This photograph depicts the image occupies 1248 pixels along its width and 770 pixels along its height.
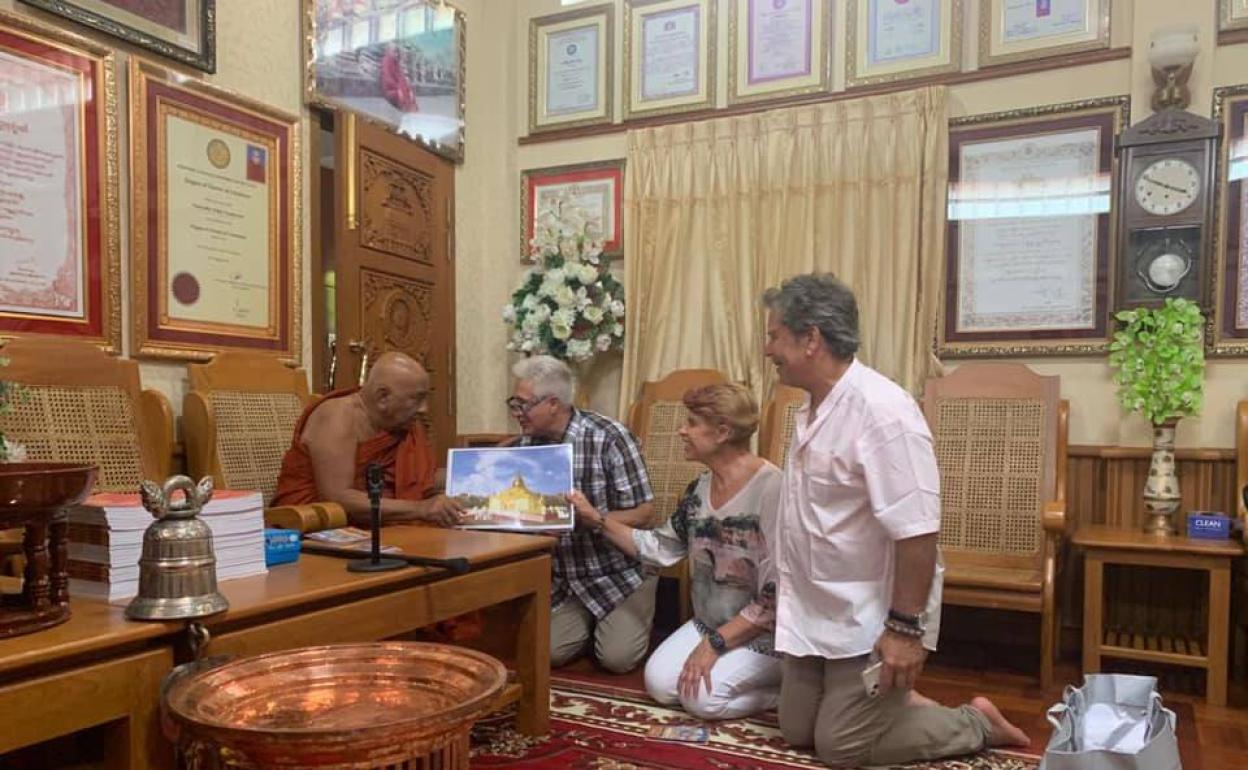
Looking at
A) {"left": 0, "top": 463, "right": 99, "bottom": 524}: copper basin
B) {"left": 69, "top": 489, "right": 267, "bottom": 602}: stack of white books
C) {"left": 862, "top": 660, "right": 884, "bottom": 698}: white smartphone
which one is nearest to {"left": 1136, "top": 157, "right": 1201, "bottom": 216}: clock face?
{"left": 862, "top": 660, "right": 884, "bottom": 698}: white smartphone

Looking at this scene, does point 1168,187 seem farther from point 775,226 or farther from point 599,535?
point 599,535

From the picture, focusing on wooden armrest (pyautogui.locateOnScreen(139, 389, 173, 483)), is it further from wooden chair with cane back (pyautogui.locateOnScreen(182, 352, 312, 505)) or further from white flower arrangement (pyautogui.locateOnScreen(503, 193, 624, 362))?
white flower arrangement (pyautogui.locateOnScreen(503, 193, 624, 362))

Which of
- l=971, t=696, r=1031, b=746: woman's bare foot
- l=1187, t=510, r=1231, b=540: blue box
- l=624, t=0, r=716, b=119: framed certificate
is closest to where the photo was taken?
l=971, t=696, r=1031, b=746: woman's bare foot

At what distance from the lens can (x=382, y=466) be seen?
280 centimetres

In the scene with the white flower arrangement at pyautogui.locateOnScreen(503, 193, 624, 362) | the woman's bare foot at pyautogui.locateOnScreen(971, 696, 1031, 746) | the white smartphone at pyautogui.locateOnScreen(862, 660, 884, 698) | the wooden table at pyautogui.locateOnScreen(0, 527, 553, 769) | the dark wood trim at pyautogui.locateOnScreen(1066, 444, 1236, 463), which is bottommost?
the woman's bare foot at pyautogui.locateOnScreen(971, 696, 1031, 746)

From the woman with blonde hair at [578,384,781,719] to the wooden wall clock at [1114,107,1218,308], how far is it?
1.84 metres

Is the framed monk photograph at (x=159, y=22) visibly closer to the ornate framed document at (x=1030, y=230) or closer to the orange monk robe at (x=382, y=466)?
the orange monk robe at (x=382, y=466)

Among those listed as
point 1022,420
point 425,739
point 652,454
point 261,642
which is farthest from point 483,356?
point 425,739

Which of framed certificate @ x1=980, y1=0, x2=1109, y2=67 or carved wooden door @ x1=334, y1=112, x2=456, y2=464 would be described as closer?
framed certificate @ x1=980, y1=0, x2=1109, y2=67

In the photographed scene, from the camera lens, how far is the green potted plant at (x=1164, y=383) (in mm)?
3154

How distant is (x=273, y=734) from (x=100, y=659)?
42cm

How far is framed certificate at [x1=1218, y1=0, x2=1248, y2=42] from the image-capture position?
3299mm

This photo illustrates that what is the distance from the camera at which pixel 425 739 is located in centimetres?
104

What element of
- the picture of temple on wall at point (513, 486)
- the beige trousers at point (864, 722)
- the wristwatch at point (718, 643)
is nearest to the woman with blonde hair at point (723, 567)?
the wristwatch at point (718, 643)
